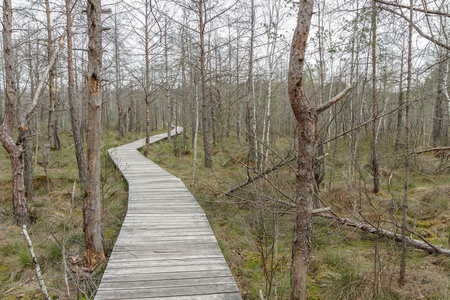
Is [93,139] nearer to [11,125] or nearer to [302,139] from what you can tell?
[302,139]

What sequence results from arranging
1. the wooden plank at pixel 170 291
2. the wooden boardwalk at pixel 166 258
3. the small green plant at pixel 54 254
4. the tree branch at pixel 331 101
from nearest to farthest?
the tree branch at pixel 331 101, the wooden plank at pixel 170 291, the wooden boardwalk at pixel 166 258, the small green plant at pixel 54 254

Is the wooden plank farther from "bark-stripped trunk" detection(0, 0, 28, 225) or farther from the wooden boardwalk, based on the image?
"bark-stripped trunk" detection(0, 0, 28, 225)

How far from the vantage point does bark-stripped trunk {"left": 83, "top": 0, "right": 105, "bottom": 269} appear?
3.68 meters

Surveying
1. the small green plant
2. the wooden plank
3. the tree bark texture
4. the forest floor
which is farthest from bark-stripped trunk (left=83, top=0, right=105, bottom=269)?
the tree bark texture

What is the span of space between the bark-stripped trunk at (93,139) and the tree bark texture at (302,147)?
9.30ft

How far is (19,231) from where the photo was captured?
5.97 m

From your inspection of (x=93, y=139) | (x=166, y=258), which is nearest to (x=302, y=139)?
(x=166, y=258)

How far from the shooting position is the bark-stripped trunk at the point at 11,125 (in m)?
5.76

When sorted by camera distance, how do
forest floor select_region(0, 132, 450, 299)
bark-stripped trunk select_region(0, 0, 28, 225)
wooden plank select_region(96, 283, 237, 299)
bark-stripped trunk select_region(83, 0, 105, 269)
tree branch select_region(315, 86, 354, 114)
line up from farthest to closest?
bark-stripped trunk select_region(0, 0, 28, 225), bark-stripped trunk select_region(83, 0, 105, 269), forest floor select_region(0, 132, 450, 299), wooden plank select_region(96, 283, 237, 299), tree branch select_region(315, 86, 354, 114)

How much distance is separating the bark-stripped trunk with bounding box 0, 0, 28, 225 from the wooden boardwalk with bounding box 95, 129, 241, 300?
281 cm

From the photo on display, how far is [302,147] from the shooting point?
2635mm

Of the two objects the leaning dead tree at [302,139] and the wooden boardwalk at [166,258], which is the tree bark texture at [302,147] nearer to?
the leaning dead tree at [302,139]

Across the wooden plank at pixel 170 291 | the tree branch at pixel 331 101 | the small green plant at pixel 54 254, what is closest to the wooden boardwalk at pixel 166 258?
the wooden plank at pixel 170 291

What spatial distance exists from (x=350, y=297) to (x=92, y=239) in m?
3.82
